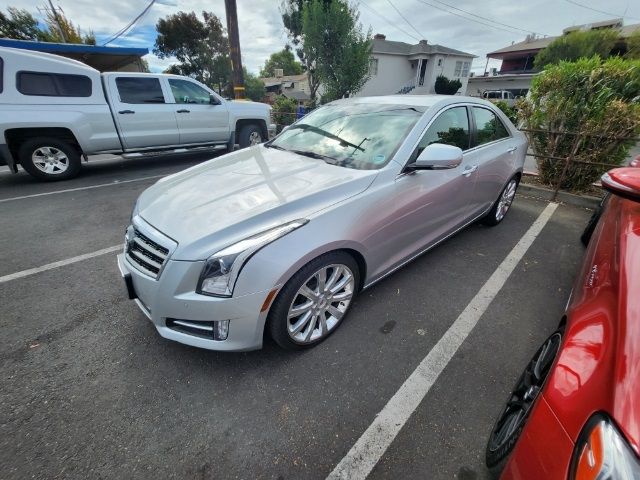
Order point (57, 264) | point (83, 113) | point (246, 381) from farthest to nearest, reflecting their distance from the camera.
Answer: point (83, 113) < point (57, 264) < point (246, 381)

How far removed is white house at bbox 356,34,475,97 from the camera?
31266mm

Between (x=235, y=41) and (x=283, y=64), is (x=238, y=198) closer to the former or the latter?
(x=235, y=41)

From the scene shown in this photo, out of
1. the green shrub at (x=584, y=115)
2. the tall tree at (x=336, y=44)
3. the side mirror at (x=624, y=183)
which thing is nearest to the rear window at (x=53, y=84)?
the side mirror at (x=624, y=183)

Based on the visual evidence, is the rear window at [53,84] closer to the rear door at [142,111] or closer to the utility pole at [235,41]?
the rear door at [142,111]

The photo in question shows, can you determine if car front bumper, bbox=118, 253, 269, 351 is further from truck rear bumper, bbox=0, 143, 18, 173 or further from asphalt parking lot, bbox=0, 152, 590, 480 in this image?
truck rear bumper, bbox=0, 143, 18, 173

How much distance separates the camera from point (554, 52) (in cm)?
2944

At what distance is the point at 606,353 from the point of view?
1003 millimetres

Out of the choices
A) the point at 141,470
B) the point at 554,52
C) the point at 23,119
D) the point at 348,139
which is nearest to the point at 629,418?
the point at 141,470

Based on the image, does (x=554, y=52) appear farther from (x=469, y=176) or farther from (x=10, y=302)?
(x=10, y=302)

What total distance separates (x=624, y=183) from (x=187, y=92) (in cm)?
774

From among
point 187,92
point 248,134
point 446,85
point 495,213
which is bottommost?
point 495,213

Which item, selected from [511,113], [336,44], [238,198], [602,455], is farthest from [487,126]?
[336,44]

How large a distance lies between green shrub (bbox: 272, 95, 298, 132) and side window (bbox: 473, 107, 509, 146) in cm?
940

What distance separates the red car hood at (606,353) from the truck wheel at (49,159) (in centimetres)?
767
